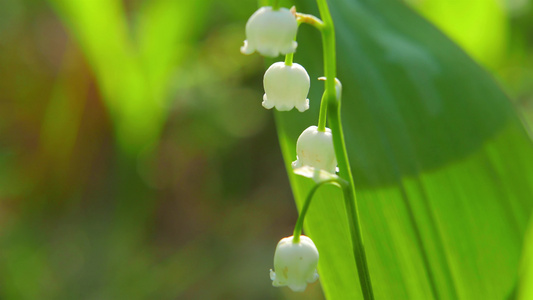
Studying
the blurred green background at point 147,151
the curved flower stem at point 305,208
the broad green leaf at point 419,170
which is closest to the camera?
the curved flower stem at point 305,208

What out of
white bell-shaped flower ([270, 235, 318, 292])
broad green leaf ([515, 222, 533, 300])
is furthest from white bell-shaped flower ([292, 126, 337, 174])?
broad green leaf ([515, 222, 533, 300])

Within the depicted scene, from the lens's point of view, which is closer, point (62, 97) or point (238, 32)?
point (62, 97)

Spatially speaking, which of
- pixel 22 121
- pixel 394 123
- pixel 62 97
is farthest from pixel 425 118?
pixel 22 121

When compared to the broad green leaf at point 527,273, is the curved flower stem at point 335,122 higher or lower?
higher

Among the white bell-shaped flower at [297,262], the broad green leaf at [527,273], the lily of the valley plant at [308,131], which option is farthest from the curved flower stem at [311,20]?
the broad green leaf at [527,273]

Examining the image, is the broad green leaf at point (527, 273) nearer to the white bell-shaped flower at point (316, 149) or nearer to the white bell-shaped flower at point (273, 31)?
the white bell-shaped flower at point (316, 149)

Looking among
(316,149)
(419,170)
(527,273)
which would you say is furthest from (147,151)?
(527,273)

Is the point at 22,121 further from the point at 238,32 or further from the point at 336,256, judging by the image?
the point at 336,256
